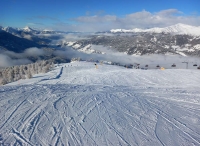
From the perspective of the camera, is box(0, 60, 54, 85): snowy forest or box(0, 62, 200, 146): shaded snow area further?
box(0, 60, 54, 85): snowy forest

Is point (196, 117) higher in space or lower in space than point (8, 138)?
lower

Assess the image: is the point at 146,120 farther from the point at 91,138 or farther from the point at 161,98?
the point at 161,98

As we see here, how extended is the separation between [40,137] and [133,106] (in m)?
7.47

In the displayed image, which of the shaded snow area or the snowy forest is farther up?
the shaded snow area

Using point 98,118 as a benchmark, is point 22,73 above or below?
below

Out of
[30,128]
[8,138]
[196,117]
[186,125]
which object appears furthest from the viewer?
[196,117]

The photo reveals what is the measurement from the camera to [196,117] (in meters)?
12.7

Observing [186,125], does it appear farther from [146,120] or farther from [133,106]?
[133,106]

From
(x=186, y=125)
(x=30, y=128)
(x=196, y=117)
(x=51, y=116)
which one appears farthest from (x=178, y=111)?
(x=30, y=128)

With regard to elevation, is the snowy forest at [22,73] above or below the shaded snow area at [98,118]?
below

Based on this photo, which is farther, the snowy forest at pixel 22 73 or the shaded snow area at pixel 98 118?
the snowy forest at pixel 22 73

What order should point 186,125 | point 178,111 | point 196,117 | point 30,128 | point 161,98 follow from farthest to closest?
point 161,98, point 178,111, point 196,117, point 186,125, point 30,128

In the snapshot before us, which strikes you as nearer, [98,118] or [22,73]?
[98,118]

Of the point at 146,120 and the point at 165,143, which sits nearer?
the point at 165,143
